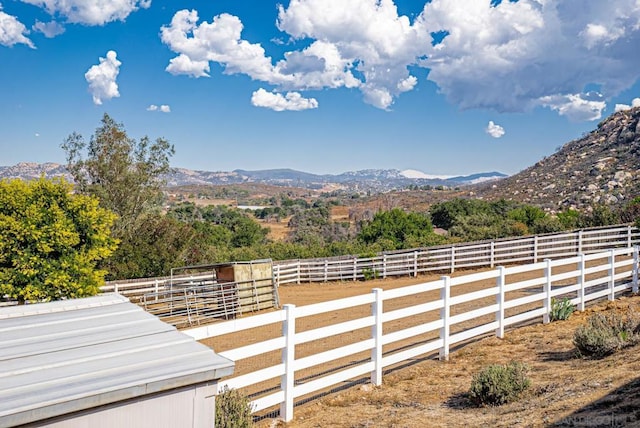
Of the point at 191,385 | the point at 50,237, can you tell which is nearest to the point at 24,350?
the point at 191,385

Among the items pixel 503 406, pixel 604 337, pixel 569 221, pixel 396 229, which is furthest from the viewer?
pixel 396 229

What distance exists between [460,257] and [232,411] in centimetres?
2156

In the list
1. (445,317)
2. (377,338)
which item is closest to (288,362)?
(377,338)

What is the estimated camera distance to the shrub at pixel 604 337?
23.7ft

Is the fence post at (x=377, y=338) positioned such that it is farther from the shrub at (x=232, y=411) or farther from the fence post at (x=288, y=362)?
the shrub at (x=232, y=411)

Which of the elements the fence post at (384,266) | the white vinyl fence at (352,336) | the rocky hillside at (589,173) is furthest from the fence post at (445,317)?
the rocky hillside at (589,173)

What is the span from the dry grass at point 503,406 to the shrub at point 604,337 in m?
0.20

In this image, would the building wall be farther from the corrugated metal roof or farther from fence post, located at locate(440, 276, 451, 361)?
fence post, located at locate(440, 276, 451, 361)

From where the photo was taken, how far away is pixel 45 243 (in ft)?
50.0

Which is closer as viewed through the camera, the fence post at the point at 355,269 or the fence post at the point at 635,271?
the fence post at the point at 635,271

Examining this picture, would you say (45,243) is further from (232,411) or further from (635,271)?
(635,271)

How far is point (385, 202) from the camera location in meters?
93.4

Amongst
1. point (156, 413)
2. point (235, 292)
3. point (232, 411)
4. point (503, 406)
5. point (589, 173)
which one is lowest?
point (235, 292)

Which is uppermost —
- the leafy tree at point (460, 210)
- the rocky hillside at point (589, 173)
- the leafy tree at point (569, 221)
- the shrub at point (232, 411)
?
the rocky hillside at point (589, 173)
